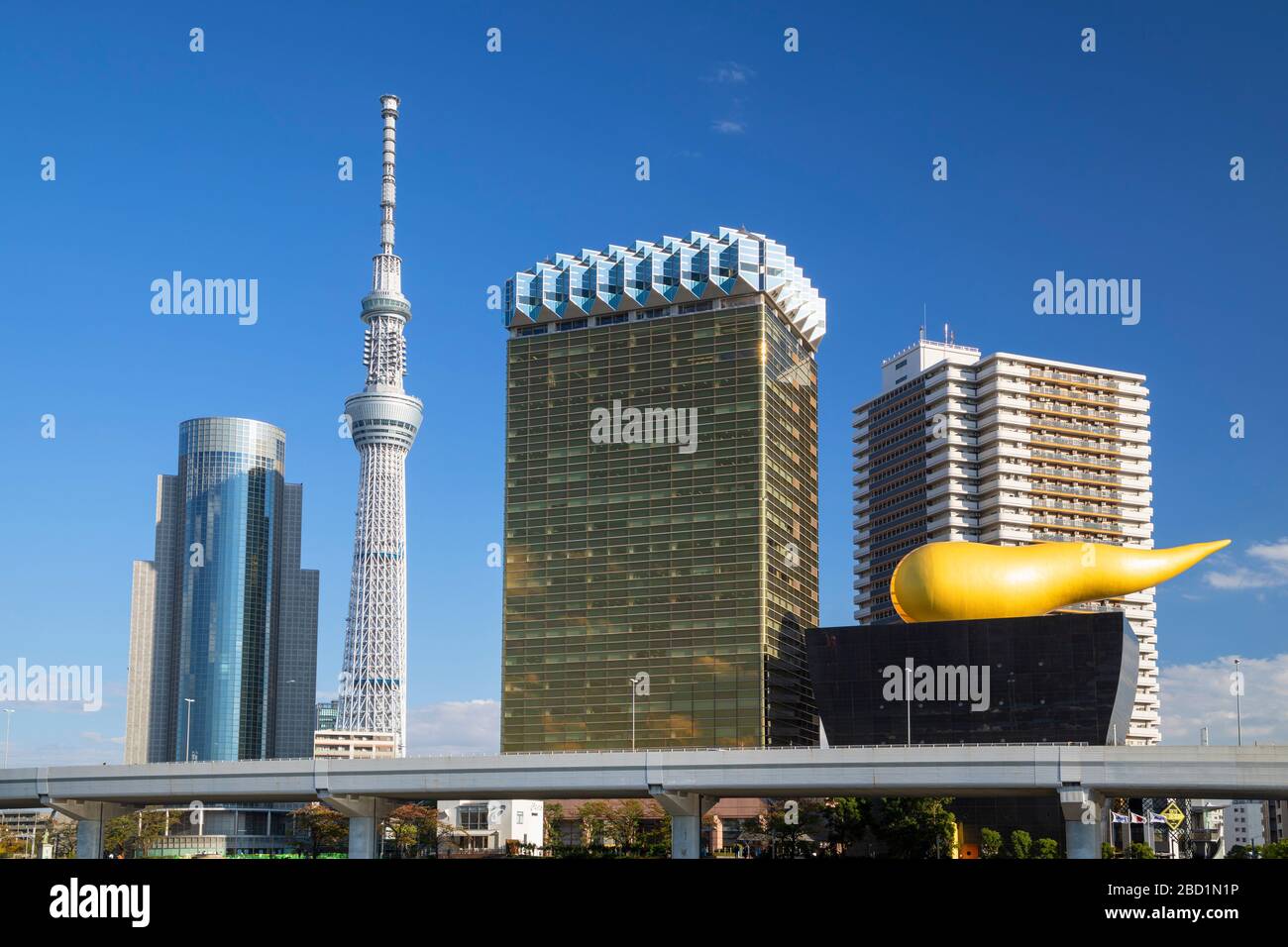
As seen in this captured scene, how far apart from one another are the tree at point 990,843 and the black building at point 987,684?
183 centimetres

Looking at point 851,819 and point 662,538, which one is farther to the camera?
point 662,538

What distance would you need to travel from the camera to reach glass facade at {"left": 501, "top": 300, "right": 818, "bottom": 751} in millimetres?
165750

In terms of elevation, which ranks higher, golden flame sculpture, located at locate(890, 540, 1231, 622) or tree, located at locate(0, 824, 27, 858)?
golden flame sculpture, located at locate(890, 540, 1231, 622)

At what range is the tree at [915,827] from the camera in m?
113

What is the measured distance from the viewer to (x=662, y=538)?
563 feet

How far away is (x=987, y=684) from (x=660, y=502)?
203 feet

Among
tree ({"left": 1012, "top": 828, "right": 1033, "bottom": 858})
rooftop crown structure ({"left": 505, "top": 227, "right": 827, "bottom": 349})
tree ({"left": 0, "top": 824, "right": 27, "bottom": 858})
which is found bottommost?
tree ({"left": 0, "top": 824, "right": 27, "bottom": 858})

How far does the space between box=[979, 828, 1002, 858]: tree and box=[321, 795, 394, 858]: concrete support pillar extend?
45774 millimetres

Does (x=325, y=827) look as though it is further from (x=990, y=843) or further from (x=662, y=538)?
(x=990, y=843)

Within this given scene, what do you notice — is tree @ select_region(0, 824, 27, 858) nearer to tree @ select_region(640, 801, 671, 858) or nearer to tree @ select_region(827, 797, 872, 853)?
tree @ select_region(640, 801, 671, 858)

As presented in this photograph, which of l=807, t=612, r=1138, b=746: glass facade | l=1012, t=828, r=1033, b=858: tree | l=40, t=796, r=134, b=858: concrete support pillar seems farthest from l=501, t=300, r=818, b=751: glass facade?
l=40, t=796, r=134, b=858: concrete support pillar

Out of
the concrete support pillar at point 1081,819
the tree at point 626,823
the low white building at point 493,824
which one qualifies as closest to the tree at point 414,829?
the low white building at point 493,824

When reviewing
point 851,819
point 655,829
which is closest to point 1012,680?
point 851,819

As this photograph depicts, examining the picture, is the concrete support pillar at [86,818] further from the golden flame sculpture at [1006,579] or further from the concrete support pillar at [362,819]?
the golden flame sculpture at [1006,579]
